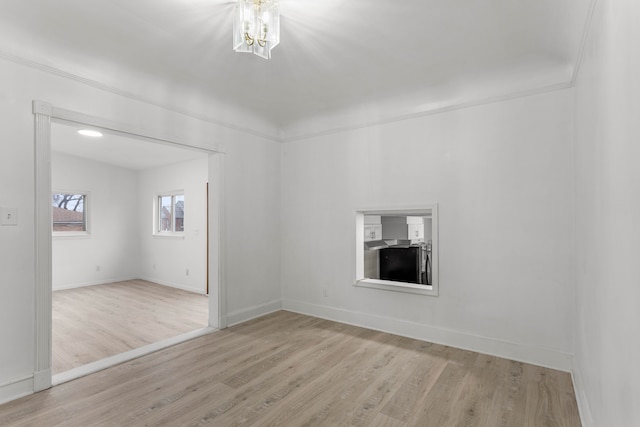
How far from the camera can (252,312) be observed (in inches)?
161

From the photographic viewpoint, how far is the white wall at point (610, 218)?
3.56 feet

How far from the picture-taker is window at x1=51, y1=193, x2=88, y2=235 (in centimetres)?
643

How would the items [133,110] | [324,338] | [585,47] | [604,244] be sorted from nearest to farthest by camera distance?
[604,244] < [585,47] < [133,110] < [324,338]

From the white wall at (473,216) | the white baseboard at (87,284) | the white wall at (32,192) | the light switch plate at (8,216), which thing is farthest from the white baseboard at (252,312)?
the white baseboard at (87,284)

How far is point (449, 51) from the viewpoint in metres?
2.59

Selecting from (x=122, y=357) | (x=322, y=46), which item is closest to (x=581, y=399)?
(x=322, y=46)

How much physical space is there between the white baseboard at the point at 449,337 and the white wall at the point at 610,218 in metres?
0.52

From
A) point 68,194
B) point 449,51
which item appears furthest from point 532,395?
point 68,194

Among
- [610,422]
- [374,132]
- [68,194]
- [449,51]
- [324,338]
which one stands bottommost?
[324,338]

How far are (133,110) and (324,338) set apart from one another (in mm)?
2867

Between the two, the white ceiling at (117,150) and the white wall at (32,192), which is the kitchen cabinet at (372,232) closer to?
the white wall at (32,192)

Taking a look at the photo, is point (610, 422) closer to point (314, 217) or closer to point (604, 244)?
point (604, 244)

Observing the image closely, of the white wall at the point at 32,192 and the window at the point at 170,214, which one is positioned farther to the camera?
the window at the point at 170,214

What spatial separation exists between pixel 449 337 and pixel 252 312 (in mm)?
2270
